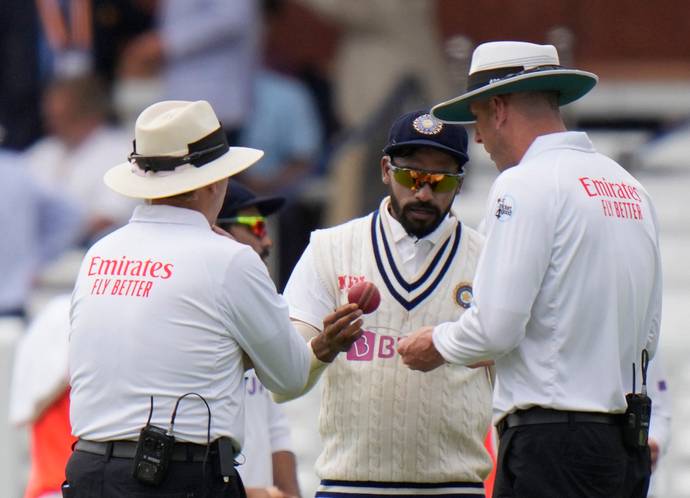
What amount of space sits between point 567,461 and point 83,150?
599 cm

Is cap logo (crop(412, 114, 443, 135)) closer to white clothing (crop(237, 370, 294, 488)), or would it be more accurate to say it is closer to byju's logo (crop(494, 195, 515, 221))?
byju's logo (crop(494, 195, 515, 221))

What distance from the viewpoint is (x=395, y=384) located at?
4441 millimetres

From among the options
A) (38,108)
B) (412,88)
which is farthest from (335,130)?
(38,108)

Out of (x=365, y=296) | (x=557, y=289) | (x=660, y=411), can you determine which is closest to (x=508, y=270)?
(x=557, y=289)

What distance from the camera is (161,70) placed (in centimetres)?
962

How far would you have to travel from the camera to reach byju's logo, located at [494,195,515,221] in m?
4.00

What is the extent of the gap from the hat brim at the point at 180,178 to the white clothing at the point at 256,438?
83cm

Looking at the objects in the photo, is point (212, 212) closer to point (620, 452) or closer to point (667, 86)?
point (620, 452)

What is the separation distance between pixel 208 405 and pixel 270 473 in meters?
1.05

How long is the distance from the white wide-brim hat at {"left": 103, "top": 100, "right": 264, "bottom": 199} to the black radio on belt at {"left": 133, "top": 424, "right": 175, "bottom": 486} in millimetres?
577

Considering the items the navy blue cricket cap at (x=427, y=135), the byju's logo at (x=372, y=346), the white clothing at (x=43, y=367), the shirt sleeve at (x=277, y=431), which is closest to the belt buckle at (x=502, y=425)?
the byju's logo at (x=372, y=346)

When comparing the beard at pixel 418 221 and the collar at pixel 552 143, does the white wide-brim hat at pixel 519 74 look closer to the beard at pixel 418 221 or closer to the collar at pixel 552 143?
the collar at pixel 552 143

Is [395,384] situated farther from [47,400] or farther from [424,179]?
[47,400]

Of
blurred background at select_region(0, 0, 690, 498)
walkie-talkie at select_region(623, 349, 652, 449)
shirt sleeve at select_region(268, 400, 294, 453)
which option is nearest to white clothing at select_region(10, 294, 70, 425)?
shirt sleeve at select_region(268, 400, 294, 453)
